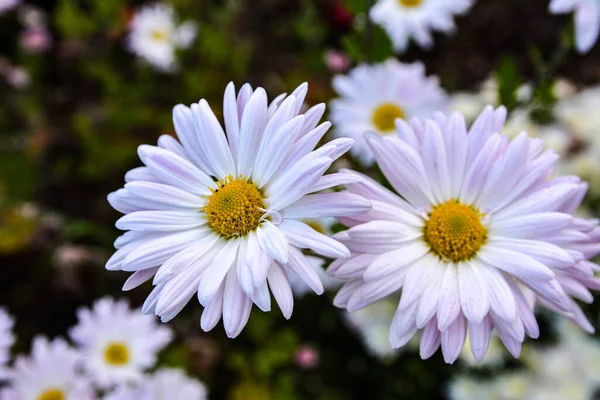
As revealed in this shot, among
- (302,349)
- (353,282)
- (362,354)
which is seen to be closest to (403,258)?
(353,282)

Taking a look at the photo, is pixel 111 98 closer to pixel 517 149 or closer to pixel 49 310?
pixel 49 310

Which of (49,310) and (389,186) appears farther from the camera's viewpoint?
(49,310)

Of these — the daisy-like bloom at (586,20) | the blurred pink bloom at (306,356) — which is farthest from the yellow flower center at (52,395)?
the daisy-like bloom at (586,20)

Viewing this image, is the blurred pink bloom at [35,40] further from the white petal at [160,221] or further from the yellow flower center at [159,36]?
the white petal at [160,221]

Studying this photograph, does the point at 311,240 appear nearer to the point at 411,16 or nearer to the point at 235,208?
the point at 235,208

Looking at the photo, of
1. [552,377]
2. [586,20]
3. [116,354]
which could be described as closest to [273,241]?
[586,20]
